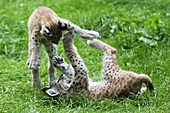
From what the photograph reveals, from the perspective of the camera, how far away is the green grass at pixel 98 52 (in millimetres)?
4590

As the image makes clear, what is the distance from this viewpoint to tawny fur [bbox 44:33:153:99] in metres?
4.70

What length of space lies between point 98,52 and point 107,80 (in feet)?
6.49

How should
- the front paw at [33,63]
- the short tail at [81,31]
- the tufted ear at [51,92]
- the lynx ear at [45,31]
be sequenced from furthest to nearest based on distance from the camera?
the tufted ear at [51,92], the front paw at [33,63], the short tail at [81,31], the lynx ear at [45,31]

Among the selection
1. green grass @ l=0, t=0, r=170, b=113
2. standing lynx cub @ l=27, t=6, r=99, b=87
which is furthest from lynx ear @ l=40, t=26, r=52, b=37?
green grass @ l=0, t=0, r=170, b=113

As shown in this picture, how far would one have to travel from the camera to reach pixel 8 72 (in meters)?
6.04

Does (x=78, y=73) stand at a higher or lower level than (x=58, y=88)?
higher

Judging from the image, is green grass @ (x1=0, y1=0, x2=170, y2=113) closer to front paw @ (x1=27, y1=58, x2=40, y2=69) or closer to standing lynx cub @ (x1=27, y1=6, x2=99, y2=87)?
front paw @ (x1=27, y1=58, x2=40, y2=69)

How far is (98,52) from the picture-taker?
22.3ft

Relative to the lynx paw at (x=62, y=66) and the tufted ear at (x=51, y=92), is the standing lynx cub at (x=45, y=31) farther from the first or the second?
the tufted ear at (x=51, y=92)

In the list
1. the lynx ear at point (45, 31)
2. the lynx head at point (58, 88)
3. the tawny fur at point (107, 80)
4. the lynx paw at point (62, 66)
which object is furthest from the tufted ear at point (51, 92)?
the lynx ear at point (45, 31)

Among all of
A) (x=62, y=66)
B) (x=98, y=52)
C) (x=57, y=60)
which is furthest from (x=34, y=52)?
(x=98, y=52)

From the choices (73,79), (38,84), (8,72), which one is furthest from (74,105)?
(8,72)

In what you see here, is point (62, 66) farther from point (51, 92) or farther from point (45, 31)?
point (45, 31)

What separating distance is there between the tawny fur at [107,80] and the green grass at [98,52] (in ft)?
0.46
